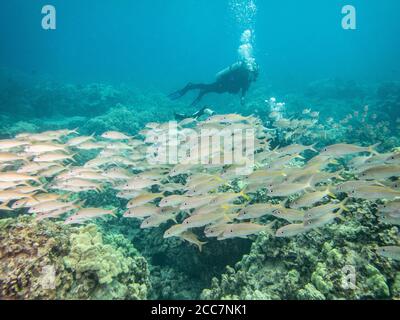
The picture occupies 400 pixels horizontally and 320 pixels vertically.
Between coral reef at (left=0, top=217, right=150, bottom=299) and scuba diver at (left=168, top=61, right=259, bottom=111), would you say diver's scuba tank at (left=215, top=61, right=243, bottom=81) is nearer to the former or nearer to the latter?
scuba diver at (left=168, top=61, right=259, bottom=111)

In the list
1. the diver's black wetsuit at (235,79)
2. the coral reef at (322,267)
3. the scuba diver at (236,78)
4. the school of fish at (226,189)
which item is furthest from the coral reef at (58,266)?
the diver's black wetsuit at (235,79)

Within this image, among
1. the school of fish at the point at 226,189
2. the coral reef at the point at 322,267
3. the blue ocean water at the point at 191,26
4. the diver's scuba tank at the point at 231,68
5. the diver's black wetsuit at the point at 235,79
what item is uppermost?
the blue ocean water at the point at 191,26

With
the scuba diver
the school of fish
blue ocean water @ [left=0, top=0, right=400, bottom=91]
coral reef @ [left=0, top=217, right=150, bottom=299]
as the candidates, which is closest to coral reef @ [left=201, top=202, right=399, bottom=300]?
the school of fish

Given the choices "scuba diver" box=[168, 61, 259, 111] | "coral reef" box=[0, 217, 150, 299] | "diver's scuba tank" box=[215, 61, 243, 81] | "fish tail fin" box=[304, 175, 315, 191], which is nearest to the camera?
"coral reef" box=[0, 217, 150, 299]

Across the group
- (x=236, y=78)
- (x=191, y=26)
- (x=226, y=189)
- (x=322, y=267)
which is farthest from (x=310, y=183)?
(x=191, y=26)

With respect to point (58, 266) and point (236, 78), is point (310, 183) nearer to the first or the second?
point (58, 266)

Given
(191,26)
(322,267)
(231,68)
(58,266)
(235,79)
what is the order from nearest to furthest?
(58,266), (322,267), (231,68), (235,79), (191,26)

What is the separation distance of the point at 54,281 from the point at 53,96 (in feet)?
91.3

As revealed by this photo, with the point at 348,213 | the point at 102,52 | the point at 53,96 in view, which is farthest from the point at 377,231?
the point at 102,52

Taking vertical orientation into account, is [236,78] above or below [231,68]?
below

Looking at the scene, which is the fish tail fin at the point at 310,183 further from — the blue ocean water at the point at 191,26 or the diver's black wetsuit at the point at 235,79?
the blue ocean water at the point at 191,26

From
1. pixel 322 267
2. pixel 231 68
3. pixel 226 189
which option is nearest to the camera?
pixel 322 267

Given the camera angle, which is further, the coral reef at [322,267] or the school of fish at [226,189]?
the school of fish at [226,189]

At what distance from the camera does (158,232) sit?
7.02 meters
